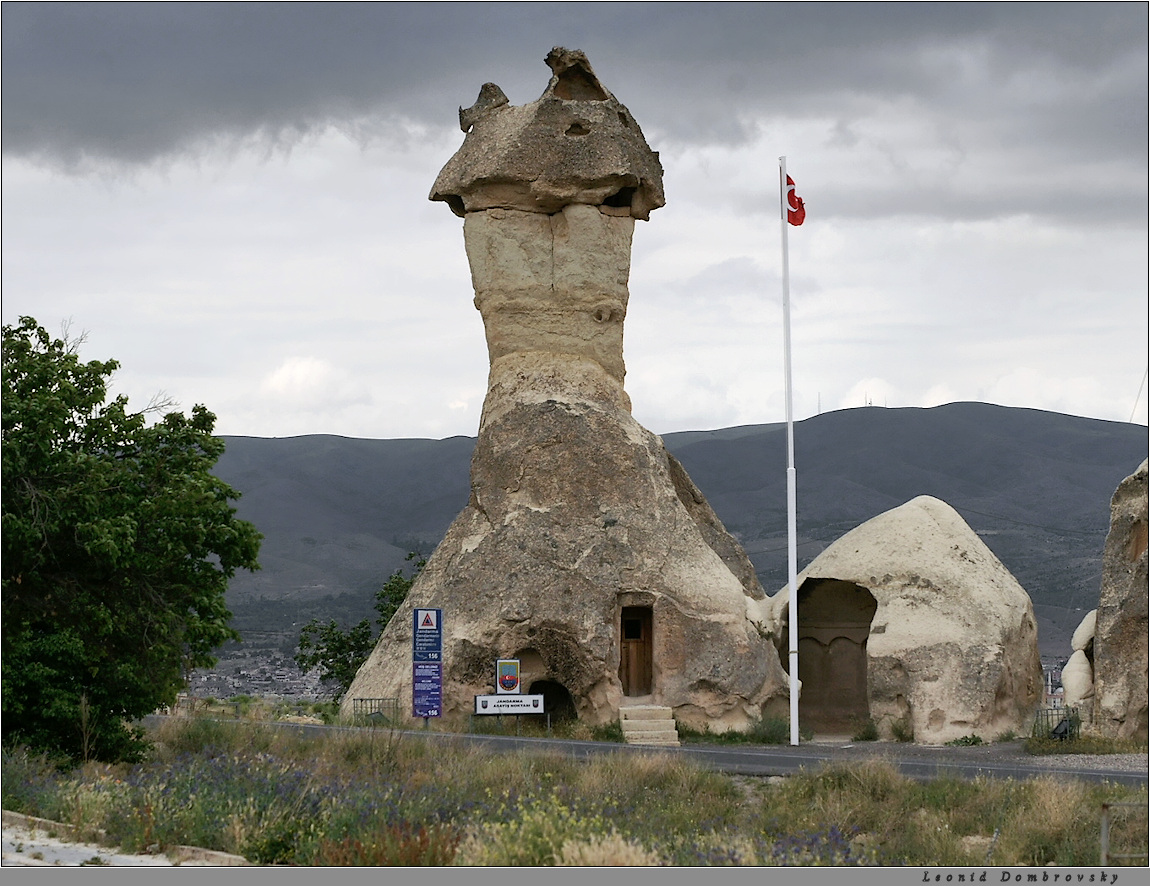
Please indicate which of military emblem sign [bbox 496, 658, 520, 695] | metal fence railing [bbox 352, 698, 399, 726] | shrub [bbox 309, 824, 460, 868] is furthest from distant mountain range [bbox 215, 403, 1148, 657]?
shrub [bbox 309, 824, 460, 868]

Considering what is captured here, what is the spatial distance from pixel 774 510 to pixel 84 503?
473 feet

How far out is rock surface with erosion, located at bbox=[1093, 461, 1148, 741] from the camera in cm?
3031

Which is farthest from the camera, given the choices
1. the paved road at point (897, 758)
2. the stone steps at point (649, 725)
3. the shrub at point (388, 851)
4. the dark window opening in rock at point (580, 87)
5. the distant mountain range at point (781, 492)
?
the distant mountain range at point (781, 492)

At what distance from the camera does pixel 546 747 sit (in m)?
28.4

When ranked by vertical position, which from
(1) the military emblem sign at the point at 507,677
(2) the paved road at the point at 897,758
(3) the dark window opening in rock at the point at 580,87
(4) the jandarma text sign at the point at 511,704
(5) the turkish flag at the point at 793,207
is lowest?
(2) the paved road at the point at 897,758

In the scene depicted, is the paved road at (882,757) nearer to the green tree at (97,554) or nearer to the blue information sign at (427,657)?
the blue information sign at (427,657)

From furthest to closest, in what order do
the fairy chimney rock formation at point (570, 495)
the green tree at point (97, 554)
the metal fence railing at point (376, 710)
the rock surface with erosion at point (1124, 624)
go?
the fairy chimney rock formation at point (570, 495) < the metal fence railing at point (376, 710) < the rock surface with erosion at point (1124, 624) < the green tree at point (97, 554)

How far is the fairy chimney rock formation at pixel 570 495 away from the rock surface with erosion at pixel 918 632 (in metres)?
2.13

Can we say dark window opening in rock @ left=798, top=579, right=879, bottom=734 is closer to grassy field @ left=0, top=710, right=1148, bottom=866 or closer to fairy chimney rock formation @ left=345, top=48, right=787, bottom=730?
fairy chimney rock formation @ left=345, top=48, right=787, bottom=730

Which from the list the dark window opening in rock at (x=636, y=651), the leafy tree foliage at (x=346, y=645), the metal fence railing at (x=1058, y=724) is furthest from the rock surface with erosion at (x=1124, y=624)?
the leafy tree foliage at (x=346, y=645)

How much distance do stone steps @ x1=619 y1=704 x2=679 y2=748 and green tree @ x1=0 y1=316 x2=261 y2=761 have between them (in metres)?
10.8

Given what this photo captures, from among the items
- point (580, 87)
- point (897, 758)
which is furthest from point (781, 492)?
point (897, 758)

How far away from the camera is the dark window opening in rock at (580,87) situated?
3797cm

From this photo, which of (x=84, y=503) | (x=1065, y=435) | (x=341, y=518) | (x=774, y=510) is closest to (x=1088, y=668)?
(x=84, y=503)
